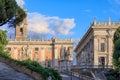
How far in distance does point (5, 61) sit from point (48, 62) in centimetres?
7822

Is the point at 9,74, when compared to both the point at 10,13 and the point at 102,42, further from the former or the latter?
the point at 102,42

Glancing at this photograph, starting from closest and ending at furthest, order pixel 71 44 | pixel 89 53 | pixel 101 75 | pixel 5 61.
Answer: pixel 5 61 < pixel 101 75 < pixel 89 53 < pixel 71 44

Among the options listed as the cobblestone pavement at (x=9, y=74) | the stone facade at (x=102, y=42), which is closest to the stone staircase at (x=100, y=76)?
the stone facade at (x=102, y=42)

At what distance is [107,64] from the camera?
83.9m

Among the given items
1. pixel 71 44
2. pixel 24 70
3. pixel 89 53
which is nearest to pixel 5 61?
pixel 24 70

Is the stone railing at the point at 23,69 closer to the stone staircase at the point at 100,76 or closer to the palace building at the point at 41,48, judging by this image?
Result: the stone staircase at the point at 100,76

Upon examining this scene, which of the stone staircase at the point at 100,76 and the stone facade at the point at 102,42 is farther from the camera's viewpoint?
the stone facade at the point at 102,42

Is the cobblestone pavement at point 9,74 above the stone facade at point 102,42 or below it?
below

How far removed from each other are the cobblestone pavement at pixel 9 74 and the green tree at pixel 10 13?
7639mm

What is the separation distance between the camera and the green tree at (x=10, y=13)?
2436cm

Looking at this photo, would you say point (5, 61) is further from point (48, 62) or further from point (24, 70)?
point (48, 62)

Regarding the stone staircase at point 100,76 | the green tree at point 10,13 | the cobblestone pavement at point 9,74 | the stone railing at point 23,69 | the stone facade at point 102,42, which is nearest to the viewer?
the green tree at point 10,13

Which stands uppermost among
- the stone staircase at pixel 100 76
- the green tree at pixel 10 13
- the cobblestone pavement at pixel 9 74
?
the green tree at pixel 10 13

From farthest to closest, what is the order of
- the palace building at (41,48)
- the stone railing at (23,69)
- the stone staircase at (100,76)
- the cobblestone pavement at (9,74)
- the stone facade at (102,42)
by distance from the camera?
the palace building at (41,48), the stone facade at (102,42), the stone staircase at (100,76), the stone railing at (23,69), the cobblestone pavement at (9,74)
